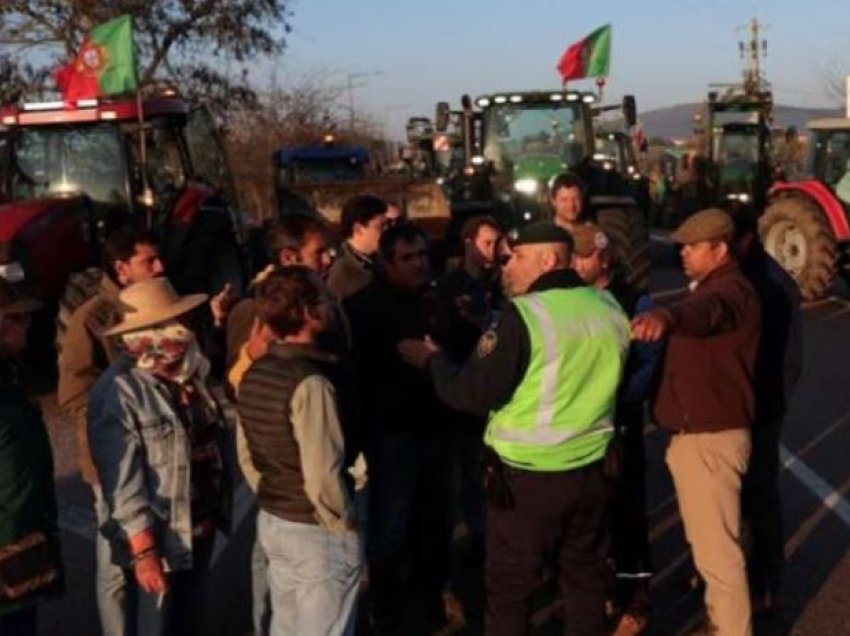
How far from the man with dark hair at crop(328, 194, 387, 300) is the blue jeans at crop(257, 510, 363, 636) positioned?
5.87ft

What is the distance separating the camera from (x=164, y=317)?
4.27m

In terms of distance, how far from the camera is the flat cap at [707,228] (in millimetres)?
4934

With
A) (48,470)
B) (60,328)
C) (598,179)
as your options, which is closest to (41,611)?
(48,470)

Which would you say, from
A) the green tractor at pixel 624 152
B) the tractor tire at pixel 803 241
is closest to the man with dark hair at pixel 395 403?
the tractor tire at pixel 803 241

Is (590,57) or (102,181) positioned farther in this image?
(590,57)

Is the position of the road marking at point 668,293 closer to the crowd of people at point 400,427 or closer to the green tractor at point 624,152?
the green tractor at point 624,152

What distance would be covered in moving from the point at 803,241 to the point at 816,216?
0.33 m

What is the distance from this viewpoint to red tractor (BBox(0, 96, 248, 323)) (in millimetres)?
11148

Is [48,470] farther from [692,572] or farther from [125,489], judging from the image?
[692,572]

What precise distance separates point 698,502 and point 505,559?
99 cm

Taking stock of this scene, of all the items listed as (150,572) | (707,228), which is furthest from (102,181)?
(150,572)

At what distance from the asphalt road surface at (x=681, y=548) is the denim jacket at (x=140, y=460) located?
1.50 meters

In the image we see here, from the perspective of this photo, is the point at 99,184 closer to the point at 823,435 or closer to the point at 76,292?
the point at 76,292

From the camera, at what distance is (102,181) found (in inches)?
461
